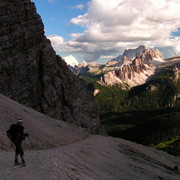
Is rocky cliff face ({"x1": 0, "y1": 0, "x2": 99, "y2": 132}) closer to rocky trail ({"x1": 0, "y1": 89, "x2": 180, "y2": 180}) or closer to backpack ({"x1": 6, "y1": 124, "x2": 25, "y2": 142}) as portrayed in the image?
rocky trail ({"x1": 0, "y1": 89, "x2": 180, "y2": 180})

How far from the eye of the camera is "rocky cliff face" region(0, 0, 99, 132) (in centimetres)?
6912

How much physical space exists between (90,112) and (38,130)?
195ft

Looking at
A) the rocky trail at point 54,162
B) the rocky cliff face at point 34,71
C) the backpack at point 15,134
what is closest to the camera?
the rocky trail at point 54,162

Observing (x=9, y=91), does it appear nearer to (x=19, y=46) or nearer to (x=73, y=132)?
(x=19, y=46)

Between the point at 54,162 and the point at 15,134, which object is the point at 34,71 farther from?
the point at 15,134

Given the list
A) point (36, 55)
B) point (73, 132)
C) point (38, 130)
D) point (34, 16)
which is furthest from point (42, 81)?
point (38, 130)

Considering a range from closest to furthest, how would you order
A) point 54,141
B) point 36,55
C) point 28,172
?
point 28,172 → point 54,141 → point 36,55

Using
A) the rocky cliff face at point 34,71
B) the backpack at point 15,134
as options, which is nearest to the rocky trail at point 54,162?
the backpack at point 15,134

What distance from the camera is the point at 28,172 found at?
52.0ft

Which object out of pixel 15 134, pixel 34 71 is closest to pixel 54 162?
pixel 15 134

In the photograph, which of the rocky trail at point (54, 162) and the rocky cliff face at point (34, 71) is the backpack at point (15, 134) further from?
the rocky cliff face at point (34, 71)

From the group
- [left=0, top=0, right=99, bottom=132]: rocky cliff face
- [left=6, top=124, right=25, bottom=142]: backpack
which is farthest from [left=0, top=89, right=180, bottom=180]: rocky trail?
[left=0, top=0, right=99, bottom=132]: rocky cliff face

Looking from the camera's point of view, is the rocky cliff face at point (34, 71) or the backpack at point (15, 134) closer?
the backpack at point (15, 134)

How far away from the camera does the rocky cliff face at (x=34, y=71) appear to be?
69125 mm
